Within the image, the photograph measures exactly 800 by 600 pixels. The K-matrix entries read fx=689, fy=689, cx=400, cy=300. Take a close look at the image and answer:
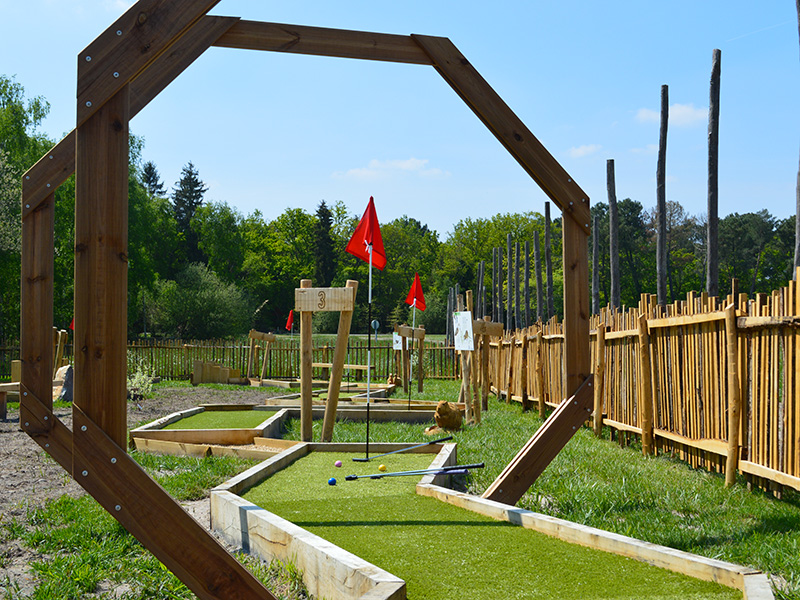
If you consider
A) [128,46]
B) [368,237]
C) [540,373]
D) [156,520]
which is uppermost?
[128,46]

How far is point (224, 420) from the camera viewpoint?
10.8m

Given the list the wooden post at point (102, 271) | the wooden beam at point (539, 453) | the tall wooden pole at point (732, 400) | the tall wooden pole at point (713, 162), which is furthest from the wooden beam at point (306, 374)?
the tall wooden pole at point (713, 162)

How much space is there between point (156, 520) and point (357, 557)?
1.04 meters

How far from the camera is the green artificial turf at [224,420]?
10.2 metres

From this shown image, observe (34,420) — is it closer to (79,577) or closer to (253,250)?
(79,577)

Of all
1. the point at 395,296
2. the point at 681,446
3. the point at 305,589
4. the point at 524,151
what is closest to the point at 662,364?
the point at 681,446

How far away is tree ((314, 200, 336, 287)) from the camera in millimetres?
68125

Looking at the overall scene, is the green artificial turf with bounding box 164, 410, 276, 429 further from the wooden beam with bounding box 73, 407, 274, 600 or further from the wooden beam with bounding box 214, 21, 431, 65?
the wooden beam with bounding box 73, 407, 274, 600

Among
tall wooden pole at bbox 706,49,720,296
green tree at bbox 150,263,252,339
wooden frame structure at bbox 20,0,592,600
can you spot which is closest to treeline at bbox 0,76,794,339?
green tree at bbox 150,263,252,339

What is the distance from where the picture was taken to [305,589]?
12.1 feet

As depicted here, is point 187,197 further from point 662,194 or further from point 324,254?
point 662,194

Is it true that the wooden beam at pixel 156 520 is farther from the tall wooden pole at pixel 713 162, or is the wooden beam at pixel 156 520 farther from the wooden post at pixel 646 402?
the tall wooden pole at pixel 713 162

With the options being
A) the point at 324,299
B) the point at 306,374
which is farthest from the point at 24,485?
the point at 324,299

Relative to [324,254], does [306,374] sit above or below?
below
